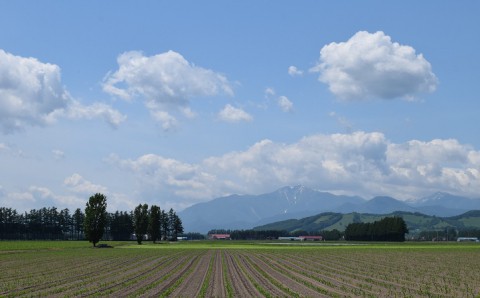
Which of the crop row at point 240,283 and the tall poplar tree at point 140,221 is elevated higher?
the tall poplar tree at point 140,221

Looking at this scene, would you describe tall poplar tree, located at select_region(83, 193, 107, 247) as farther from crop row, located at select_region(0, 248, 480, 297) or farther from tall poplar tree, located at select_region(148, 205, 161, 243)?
crop row, located at select_region(0, 248, 480, 297)

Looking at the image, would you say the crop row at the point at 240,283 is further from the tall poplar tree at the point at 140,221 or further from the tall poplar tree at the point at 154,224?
the tall poplar tree at the point at 154,224

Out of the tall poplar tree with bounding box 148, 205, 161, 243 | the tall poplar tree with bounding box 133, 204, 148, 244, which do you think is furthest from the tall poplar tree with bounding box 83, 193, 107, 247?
the tall poplar tree with bounding box 148, 205, 161, 243

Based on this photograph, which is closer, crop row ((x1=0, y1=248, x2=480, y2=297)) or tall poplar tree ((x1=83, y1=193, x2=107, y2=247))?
crop row ((x1=0, y1=248, x2=480, y2=297))

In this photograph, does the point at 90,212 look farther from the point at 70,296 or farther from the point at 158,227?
the point at 70,296

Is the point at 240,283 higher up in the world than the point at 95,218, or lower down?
lower down

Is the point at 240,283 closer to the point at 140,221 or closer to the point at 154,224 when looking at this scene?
the point at 140,221

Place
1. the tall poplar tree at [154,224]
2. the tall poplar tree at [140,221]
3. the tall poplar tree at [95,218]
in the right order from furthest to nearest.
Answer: the tall poplar tree at [154,224], the tall poplar tree at [140,221], the tall poplar tree at [95,218]

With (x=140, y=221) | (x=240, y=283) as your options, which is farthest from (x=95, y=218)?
(x=240, y=283)

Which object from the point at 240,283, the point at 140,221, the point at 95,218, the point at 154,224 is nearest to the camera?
the point at 240,283

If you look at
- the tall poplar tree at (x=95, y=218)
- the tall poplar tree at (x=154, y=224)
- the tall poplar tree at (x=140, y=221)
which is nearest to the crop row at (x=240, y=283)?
the tall poplar tree at (x=95, y=218)

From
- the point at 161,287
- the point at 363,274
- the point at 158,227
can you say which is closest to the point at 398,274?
the point at 363,274

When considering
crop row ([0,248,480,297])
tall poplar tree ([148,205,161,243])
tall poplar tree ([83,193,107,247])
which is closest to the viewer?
crop row ([0,248,480,297])

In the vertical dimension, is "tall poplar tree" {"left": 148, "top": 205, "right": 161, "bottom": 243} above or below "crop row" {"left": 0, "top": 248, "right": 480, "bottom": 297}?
above
